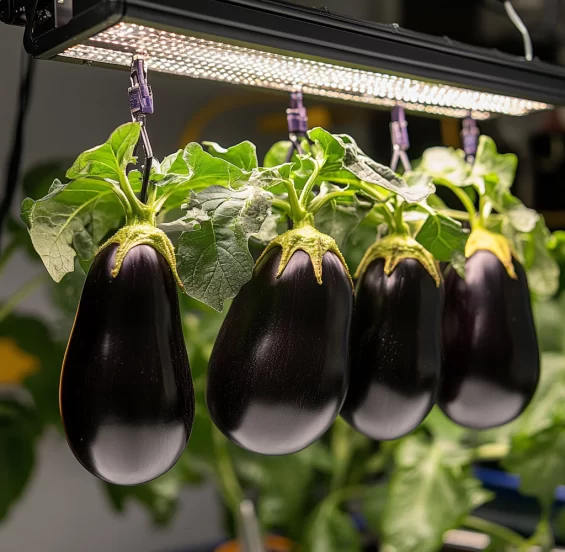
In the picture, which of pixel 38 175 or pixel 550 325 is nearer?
pixel 550 325

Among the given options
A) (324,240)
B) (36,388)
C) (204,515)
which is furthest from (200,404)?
(324,240)

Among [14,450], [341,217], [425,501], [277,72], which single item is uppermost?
[277,72]

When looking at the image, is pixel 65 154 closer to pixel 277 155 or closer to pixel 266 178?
pixel 277 155

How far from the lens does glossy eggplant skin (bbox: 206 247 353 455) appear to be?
Answer: 490 millimetres

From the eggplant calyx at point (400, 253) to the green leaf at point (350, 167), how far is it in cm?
4

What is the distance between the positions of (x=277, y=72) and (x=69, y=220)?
7.5 inches

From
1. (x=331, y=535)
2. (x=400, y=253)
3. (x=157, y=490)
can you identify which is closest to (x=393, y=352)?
(x=400, y=253)

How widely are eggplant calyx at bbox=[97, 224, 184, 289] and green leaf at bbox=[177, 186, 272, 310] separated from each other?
0.04 ft

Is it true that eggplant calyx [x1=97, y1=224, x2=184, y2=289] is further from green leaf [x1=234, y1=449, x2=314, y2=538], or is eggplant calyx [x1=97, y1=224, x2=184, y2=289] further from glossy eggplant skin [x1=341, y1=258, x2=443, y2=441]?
green leaf [x1=234, y1=449, x2=314, y2=538]

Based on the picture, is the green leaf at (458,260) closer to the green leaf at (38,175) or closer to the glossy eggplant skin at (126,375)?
the glossy eggplant skin at (126,375)

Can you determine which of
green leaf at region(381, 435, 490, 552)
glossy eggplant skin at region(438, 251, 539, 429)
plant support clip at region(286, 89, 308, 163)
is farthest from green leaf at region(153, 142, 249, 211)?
green leaf at region(381, 435, 490, 552)

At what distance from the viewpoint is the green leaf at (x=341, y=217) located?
61 cm

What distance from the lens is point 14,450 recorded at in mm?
1102

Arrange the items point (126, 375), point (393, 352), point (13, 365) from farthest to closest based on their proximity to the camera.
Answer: point (13, 365)
point (393, 352)
point (126, 375)
